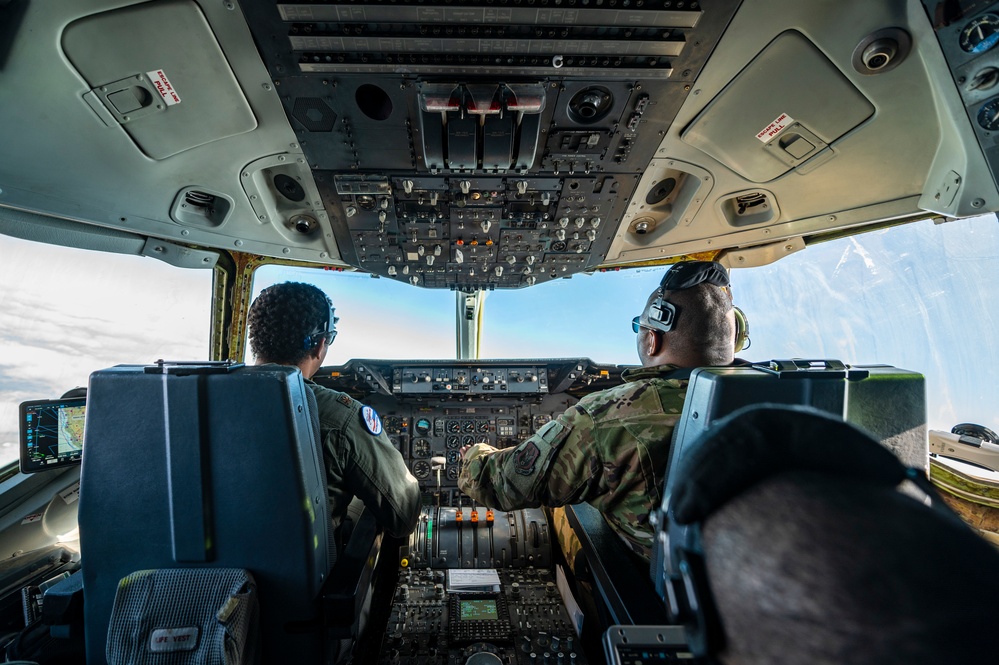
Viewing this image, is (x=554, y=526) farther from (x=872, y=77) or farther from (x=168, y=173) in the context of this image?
(x=168, y=173)

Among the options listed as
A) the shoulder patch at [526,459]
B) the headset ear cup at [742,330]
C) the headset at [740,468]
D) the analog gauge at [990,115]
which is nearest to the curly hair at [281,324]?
the shoulder patch at [526,459]

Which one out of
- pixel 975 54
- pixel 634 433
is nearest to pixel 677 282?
pixel 634 433

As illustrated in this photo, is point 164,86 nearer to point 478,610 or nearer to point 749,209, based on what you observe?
point 478,610

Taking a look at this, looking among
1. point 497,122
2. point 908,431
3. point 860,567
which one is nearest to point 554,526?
point 908,431

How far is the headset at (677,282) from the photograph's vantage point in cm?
150

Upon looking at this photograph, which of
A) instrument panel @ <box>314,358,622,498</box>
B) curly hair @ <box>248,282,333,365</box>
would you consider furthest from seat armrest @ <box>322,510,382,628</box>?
instrument panel @ <box>314,358,622,498</box>

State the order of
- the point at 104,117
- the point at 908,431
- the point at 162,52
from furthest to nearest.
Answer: the point at 104,117 → the point at 162,52 → the point at 908,431

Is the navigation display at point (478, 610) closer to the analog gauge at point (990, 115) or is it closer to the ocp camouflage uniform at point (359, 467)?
the ocp camouflage uniform at point (359, 467)

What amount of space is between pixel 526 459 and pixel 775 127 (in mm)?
1898

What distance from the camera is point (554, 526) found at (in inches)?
92.4

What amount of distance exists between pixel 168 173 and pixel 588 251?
241cm

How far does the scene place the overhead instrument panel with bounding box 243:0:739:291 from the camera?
55.9 inches

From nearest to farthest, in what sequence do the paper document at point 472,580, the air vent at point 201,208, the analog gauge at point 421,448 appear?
1. the paper document at point 472,580
2. the air vent at point 201,208
3. the analog gauge at point 421,448

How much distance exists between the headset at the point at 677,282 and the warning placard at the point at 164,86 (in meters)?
2.11
